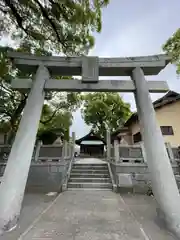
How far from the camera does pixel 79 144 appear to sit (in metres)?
27.9

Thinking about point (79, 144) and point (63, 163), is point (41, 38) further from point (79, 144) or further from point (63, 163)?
point (79, 144)

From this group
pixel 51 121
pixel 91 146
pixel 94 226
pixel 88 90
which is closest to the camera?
pixel 94 226

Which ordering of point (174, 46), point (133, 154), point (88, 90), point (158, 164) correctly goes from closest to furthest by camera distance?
point (158, 164) < point (88, 90) < point (133, 154) < point (174, 46)

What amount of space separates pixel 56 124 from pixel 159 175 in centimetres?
1498

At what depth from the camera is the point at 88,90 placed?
4.75 metres

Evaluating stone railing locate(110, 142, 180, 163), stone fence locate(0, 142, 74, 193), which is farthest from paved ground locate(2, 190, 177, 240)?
stone railing locate(110, 142, 180, 163)

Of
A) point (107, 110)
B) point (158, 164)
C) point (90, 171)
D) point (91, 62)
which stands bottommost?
point (158, 164)

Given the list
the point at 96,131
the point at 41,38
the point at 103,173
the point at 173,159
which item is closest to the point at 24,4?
the point at 41,38

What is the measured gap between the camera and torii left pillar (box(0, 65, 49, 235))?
3271mm

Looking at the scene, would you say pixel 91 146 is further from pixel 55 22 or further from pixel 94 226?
pixel 94 226

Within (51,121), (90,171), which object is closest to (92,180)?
(90,171)

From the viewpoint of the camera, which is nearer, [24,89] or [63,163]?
[24,89]

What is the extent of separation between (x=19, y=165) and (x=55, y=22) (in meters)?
5.60

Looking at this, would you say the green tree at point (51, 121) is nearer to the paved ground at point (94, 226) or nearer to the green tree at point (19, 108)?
the green tree at point (19, 108)
